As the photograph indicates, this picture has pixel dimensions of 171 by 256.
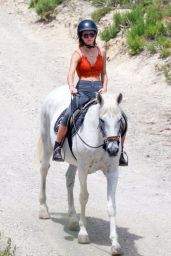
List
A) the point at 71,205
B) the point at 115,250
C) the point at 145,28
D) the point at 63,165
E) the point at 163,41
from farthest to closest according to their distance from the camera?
1. the point at 145,28
2. the point at 163,41
3. the point at 63,165
4. the point at 71,205
5. the point at 115,250

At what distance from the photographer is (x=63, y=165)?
12180 millimetres

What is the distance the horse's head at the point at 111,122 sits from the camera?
702 centimetres

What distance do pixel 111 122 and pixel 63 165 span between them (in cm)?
521

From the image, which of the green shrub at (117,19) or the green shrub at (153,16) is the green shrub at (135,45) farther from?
the green shrub at (117,19)

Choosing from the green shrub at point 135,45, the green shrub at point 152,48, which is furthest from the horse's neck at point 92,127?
the green shrub at point 135,45

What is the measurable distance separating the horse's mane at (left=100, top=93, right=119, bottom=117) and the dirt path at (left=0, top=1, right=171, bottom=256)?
192 centimetres

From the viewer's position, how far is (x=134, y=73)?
61.2 feet

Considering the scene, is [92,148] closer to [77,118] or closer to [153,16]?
[77,118]

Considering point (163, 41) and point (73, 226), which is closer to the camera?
point (73, 226)

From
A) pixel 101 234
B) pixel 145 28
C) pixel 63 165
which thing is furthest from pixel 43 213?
pixel 145 28

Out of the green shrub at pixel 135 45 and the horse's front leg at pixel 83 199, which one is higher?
the green shrub at pixel 135 45

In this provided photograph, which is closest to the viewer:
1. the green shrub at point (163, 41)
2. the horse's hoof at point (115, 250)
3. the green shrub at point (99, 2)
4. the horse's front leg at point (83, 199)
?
the horse's hoof at point (115, 250)

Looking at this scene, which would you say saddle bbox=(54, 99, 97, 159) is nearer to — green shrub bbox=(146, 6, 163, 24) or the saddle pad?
the saddle pad

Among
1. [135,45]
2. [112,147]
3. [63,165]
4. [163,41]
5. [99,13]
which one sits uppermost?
[99,13]
